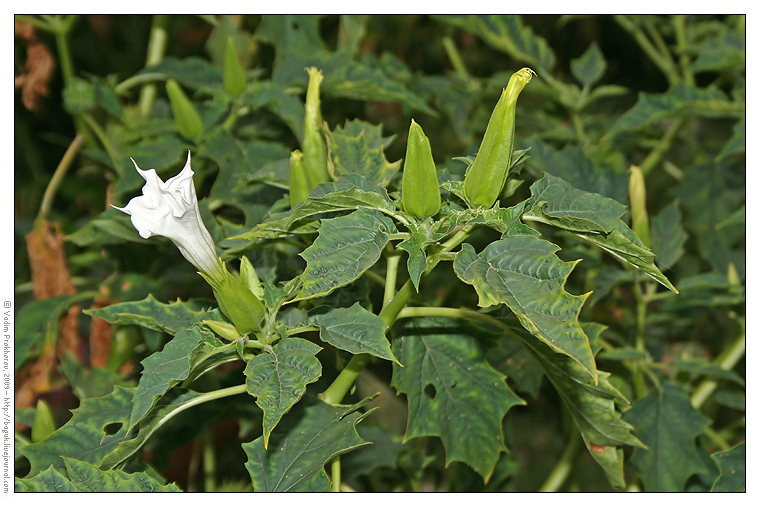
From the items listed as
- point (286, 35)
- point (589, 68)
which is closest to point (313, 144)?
point (286, 35)

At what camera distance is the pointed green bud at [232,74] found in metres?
0.92

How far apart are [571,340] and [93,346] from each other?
2.60 feet

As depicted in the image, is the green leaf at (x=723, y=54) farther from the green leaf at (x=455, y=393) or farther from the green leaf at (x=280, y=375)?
the green leaf at (x=280, y=375)

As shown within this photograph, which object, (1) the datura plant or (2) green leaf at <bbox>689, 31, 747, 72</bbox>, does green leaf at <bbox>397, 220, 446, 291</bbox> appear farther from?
(2) green leaf at <bbox>689, 31, 747, 72</bbox>

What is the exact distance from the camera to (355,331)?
1.80 ft

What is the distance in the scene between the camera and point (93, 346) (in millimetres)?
1004

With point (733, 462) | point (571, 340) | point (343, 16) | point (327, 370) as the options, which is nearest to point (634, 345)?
point (733, 462)

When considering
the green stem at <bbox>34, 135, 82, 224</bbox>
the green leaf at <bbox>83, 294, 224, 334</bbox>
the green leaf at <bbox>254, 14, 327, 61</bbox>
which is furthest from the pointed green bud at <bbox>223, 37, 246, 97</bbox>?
the green leaf at <bbox>83, 294, 224, 334</bbox>

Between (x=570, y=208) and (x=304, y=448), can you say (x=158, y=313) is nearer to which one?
(x=304, y=448)

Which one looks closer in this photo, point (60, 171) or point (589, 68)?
point (60, 171)

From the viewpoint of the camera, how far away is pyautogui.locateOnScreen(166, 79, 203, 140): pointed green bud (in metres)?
0.87

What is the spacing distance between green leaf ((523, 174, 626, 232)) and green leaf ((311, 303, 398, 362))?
16 centimetres

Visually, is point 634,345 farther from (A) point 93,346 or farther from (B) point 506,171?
(A) point 93,346

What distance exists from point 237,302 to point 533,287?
24 cm
